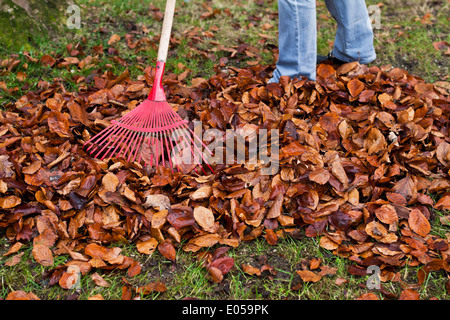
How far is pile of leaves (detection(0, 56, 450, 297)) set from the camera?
171 centimetres

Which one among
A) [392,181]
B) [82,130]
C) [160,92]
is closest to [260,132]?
[160,92]

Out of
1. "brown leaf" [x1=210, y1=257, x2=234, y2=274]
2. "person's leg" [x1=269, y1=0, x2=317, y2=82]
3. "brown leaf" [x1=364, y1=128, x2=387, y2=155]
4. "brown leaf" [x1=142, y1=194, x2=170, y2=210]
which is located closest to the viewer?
"brown leaf" [x1=210, y1=257, x2=234, y2=274]

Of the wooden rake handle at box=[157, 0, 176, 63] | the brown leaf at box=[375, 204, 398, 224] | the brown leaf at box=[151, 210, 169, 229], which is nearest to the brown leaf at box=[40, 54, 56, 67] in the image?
the wooden rake handle at box=[157, 0, 176, 63]

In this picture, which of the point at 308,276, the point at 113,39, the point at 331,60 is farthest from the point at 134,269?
the point at 113,39

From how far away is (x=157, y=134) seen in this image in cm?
201

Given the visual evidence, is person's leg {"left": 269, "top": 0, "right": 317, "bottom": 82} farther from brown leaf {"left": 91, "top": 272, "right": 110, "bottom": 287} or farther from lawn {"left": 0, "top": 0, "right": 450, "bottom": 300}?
brown leaf {"left": 91, "top": 272, "right": 110, "bottom": 287}

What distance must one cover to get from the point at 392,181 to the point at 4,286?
1.88 m

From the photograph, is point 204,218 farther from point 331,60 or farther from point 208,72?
point 331,60

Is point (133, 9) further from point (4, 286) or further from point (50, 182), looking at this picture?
point (4, 286)

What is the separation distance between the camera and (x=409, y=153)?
2066mm

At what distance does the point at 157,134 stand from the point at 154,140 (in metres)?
0.14

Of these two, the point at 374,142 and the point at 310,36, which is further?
the point at 310,36

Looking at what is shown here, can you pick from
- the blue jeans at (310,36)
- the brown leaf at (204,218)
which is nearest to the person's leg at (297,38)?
the blue jeans at (310,36)
